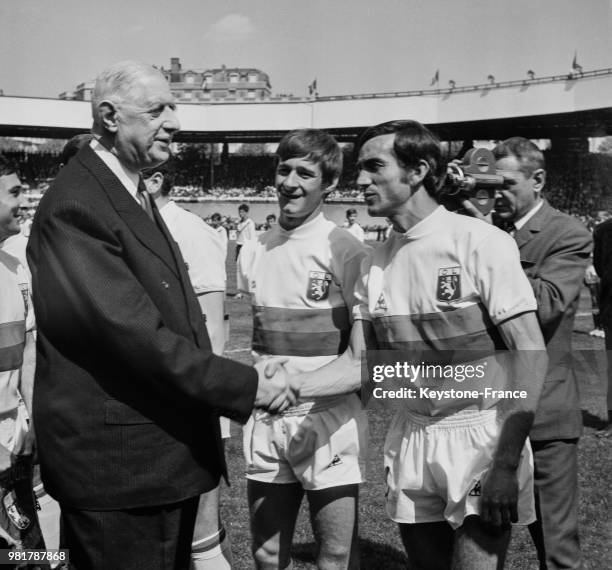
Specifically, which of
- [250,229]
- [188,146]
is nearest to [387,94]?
[188,146]

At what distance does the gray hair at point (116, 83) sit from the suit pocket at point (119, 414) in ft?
2.70

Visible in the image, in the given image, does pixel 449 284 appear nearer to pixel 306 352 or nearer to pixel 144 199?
pixel 306 352

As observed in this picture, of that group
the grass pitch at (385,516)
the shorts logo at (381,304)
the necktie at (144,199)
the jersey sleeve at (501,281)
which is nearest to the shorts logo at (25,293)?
the necktie at (144,199)

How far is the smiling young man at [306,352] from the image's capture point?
9.33 ft

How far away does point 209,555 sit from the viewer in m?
3.34

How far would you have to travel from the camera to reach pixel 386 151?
250 centimetres

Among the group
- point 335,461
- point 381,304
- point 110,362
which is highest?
point 381,304

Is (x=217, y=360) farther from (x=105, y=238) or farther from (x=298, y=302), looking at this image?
(x=298, y=302)

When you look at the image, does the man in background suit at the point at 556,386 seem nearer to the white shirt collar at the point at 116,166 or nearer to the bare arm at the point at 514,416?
the bare arm at the point at 514,416

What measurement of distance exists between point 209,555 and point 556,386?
5.46ft

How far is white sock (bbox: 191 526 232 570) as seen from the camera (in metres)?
3.33

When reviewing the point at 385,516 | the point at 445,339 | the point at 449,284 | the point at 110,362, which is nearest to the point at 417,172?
the point at 449,284

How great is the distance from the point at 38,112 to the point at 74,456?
4467 centimetres

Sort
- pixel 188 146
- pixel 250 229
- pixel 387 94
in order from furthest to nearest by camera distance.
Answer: pixel 188 146 < pixel 387 94 < pixel 250 229
